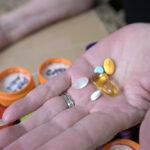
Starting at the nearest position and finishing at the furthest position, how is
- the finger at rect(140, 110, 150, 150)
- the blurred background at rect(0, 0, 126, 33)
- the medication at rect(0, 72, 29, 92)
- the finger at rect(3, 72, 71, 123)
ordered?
1. the finger at rect(140, 110, 150, 150)
2. the finger at rect(3, 72, 71, 123)
3. the medication at rect(0, 72, 29, 92)
4. the blurred background at rect(0, 0, 126, 33)

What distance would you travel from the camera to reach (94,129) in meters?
0.51

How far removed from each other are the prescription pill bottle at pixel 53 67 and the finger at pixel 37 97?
18cm

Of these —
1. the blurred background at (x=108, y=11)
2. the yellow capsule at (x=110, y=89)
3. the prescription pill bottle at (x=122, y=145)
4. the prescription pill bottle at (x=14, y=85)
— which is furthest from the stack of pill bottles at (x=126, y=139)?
the blurred background at (x=108, y=11)

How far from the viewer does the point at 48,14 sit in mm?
1271

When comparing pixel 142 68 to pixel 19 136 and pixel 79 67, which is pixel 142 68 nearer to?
pixel 79 67

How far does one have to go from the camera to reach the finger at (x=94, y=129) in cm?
48

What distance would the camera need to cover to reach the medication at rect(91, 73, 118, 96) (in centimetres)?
63

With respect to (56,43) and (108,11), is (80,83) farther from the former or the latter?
(108,11)

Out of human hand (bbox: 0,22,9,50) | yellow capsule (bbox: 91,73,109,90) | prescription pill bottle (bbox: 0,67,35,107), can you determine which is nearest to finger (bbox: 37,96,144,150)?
yellow capsule (bbox: 91,73,109,90)

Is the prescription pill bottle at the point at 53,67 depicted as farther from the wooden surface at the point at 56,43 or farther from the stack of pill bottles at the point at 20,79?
the wooden surface at the point at 56,43

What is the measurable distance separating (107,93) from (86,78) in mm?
81

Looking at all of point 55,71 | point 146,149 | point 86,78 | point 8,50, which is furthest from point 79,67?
point 8,50

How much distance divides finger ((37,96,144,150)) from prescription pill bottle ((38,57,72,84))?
33 centimetres

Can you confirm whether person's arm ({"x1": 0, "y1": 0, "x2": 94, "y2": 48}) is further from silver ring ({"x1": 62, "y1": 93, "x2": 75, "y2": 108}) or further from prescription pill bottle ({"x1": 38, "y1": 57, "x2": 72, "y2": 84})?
silver ring ({"x1": 62, "y1": 93, "x2": 75, "y2": 108})
